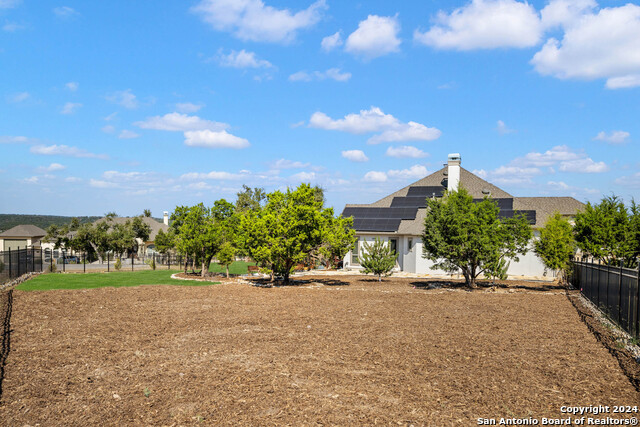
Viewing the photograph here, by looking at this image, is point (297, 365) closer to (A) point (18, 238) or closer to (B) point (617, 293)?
(B) point (617, 293)

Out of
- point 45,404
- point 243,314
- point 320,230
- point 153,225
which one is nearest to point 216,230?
point 320,230

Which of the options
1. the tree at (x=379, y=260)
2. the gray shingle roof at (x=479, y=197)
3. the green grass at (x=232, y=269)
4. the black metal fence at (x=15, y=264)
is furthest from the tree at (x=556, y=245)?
the black metal fence at (x=15, y=264)

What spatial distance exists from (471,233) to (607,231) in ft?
20.8

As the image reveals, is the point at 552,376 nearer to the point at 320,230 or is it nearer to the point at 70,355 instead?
the point at 70,355

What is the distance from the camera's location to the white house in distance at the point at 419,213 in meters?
30.0

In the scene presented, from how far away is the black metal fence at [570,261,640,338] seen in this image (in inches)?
425

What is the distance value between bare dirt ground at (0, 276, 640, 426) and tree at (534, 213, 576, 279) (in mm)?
7898

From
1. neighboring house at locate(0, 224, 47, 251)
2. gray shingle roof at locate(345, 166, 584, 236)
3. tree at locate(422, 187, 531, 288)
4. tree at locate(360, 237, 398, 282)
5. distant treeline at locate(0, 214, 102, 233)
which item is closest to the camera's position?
tree at locate(422, 187, 531, 288)

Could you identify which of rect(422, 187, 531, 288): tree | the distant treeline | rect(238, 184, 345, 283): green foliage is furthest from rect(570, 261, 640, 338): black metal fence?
the distant treeline

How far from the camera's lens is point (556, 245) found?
22.0m

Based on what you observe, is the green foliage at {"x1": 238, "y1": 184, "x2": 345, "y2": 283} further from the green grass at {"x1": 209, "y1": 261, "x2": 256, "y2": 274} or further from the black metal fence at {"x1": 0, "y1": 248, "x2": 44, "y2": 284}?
the green grass at {"x1": 209, "y1": 261, "x2": 256, "y2": 274}

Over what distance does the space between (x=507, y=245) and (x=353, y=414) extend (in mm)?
17935

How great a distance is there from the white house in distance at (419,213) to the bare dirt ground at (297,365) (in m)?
15.5

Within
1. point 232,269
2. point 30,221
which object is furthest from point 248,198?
point 30,221
